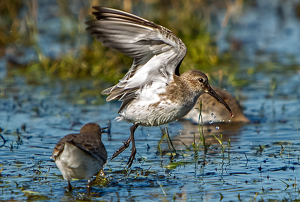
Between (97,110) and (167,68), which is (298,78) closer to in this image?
(97,110)

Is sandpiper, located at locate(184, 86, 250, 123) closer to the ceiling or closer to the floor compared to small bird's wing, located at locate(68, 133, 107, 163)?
closer to the ceiling

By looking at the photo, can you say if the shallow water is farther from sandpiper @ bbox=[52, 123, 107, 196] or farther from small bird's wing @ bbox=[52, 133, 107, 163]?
small bird's wing @ bbox=[52, 133, 107, 163]

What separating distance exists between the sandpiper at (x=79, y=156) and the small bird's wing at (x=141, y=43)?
112cm

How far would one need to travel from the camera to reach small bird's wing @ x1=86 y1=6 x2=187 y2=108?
17.7 ft

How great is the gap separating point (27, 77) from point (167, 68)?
591cm

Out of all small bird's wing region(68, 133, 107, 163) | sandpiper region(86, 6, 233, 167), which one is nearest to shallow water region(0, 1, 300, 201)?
small bird's wing region(68, 133, 107, 163)

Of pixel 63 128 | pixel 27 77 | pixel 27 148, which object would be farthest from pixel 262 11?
pixel 27 148

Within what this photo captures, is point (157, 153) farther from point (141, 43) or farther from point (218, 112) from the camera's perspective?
point (218, 112)

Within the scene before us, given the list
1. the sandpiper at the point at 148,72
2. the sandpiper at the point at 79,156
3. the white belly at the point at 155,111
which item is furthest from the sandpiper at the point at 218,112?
the sandpiper at the point at 79,156

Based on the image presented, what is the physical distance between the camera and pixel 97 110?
8906 millimetres

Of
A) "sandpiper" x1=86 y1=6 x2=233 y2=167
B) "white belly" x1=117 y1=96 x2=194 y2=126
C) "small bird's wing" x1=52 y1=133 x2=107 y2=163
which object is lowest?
"small bird's wing" x1=52 y1=133 x2=107 y2=163

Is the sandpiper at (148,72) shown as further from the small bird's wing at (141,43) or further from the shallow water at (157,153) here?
the shallow water at (157,153)

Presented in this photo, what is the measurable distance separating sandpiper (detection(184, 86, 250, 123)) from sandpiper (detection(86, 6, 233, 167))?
77.3 inches

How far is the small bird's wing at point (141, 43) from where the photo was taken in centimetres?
541
